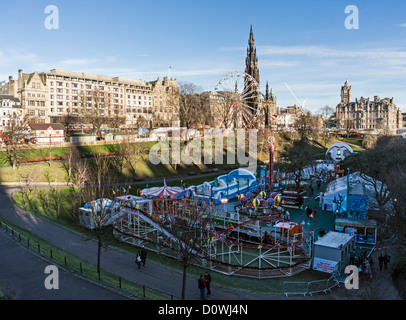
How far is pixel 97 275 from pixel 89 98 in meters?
91.3

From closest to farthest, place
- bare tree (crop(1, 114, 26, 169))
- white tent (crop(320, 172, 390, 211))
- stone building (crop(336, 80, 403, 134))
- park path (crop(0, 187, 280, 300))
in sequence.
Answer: park path (crop(0, 187, 280, 300))
white tent (crop(320, 172, 390, 211))
bare tree (crop(1, 114, 26, 169))
stone building (crop(336, 80, 403, 134))

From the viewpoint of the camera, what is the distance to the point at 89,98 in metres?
99.1

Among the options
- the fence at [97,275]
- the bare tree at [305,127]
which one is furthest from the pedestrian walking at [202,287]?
the bare tree at [305,127]

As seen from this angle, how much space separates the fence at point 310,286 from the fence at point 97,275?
6.82 meters

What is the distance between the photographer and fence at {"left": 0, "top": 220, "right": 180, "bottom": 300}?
48.7 feet

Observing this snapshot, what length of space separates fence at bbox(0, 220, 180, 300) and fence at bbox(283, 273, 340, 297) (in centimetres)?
682

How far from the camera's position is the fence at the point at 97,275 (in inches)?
585

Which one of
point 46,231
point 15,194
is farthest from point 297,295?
point 15,194

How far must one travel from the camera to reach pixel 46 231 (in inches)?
990

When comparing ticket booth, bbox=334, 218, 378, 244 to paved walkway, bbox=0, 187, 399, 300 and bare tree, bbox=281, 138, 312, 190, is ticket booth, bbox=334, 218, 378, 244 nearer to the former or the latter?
paved walkway, bbox=0, 187, 399, 300

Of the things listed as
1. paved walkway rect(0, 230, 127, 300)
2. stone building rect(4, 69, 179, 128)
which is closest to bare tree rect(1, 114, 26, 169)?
stone building rect(4, 69, 179, 128)

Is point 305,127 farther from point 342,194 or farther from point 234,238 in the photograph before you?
point 234,238

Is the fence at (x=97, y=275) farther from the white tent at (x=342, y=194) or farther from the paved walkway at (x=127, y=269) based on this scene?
the white tent at (x=342, y=194)
